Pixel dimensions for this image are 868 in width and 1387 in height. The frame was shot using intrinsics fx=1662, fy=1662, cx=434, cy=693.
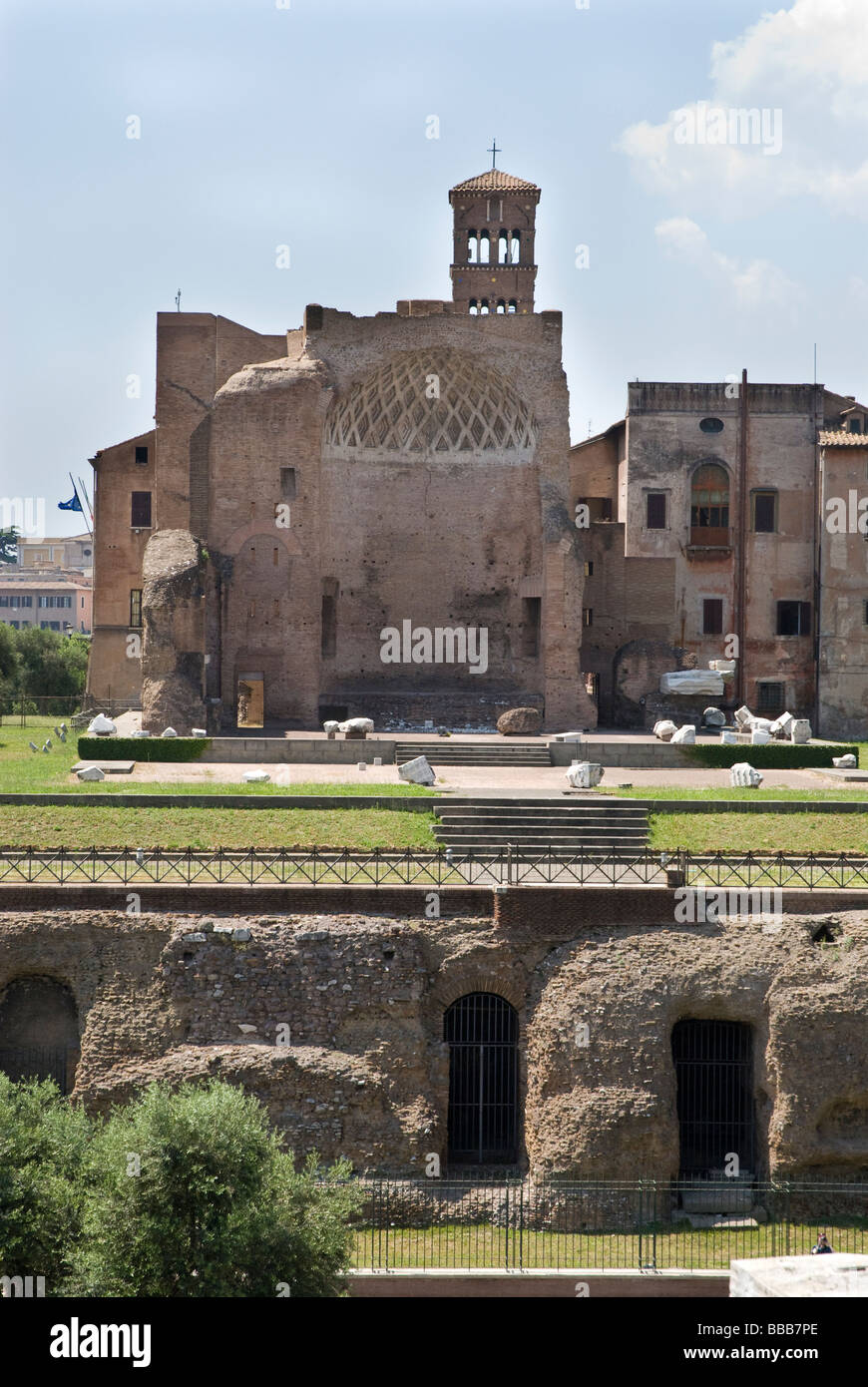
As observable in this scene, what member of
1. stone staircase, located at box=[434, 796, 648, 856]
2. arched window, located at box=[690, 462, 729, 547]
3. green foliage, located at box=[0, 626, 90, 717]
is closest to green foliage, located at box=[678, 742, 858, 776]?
stone staircase, located at box=[434, 796, 648, 856]

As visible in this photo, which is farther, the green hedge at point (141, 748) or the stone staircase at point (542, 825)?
the green hedge at point (141, 748)

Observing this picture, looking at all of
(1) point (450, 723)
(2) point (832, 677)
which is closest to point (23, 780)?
(1) point (450, 723)

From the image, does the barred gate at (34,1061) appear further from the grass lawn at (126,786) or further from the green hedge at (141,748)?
the green hedge at (141,748)

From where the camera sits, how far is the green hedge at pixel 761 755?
32.4 m

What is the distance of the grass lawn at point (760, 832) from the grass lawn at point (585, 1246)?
241 inches

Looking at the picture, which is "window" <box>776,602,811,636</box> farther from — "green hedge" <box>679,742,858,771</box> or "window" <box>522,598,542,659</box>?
"green hedge" <box>679,742,858,771</box>

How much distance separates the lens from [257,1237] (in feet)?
55.0

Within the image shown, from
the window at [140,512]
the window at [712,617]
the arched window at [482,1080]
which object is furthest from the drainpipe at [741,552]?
the arched window at [482,1080]

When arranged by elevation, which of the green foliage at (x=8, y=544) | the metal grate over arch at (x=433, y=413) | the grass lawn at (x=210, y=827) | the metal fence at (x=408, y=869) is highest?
the green foliage at (x=8, y=544)

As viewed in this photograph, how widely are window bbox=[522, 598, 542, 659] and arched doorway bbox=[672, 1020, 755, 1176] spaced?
19.6 meters

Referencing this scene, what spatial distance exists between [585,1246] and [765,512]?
27.6 m

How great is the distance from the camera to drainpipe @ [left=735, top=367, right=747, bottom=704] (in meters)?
43.2
